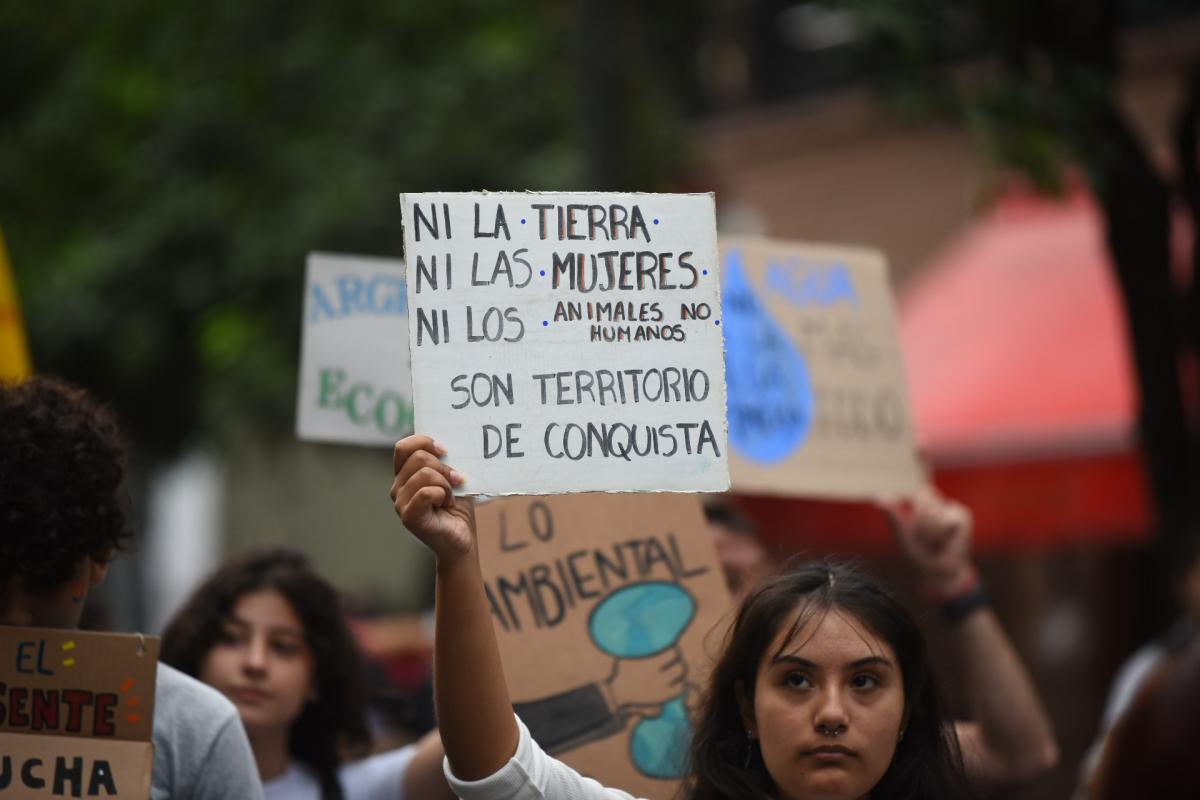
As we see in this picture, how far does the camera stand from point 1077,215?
1036cm

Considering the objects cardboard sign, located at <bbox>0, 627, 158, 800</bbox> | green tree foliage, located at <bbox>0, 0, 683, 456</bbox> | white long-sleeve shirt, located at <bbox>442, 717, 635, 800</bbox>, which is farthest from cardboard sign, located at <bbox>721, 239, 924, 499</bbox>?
green tree foliage, located at <bbox>0, 0, 683, 456</bbox>

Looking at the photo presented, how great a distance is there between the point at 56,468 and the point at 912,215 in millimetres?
10246

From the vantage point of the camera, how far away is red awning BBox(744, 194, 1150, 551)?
8.14 metres

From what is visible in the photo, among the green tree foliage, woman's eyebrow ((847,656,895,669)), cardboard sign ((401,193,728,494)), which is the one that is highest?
the green tree foliage

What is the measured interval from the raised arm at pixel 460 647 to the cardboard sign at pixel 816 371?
186cm

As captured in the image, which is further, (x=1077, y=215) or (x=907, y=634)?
(x=1077, y=215)

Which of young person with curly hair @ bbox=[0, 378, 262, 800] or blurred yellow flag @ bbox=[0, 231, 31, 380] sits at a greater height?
blurred yellow flag @ bbox=[0, 231, 31, 380]

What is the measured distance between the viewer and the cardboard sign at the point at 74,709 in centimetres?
265

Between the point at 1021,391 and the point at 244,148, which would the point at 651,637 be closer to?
the point at 1021,391

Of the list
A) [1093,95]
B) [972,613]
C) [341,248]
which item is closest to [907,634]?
[972,613]

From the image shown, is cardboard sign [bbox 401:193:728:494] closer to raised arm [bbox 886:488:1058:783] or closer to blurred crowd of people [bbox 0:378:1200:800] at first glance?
blurred crowd of people [bbox 0:378:1200:800]

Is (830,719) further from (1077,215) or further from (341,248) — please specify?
(1077,215)

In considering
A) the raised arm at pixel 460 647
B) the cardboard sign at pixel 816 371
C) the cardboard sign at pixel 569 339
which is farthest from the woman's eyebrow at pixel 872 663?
the cardboard sign at pixel 816 371

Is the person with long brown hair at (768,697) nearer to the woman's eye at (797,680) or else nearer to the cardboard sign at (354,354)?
the woman's eye at (797,680)
